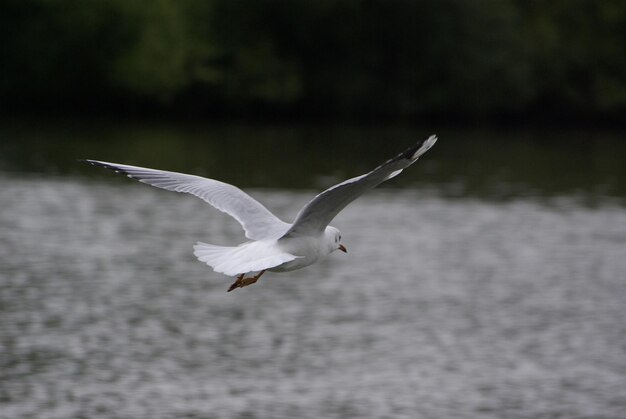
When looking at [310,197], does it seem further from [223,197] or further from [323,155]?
[223,197]

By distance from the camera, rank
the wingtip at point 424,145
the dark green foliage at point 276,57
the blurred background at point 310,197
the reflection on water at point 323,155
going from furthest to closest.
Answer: the dark green foliage at point 276,57, the reflection on water at point 323,155, the blurred background at point 310,197, the wingtip at point 424,145

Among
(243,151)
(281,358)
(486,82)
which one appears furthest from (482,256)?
(486,82)

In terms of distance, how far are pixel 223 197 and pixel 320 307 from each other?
11.3 metres

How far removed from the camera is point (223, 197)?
944 centimetres

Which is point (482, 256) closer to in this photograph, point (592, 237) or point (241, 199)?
point (592, 237)

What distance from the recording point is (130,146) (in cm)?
3794

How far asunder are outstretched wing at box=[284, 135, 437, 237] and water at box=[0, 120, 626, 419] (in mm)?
6513

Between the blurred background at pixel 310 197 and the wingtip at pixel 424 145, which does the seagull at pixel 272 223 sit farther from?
the blurred background at pixel 310 197

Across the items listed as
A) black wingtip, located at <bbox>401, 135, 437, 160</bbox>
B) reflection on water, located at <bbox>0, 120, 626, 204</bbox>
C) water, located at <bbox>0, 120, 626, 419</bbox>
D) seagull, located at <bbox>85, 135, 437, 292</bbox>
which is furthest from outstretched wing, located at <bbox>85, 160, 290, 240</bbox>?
reflection on water, located at <bbox>0, 120, 626, 204</bbox>

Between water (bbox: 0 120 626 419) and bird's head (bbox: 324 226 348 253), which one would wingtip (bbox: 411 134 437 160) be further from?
water (bbox: 0 120 626 419)

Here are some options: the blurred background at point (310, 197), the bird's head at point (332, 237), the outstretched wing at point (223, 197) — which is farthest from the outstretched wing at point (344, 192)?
the blurred background at point (310, 197)

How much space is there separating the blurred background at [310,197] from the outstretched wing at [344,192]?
21.7 ft

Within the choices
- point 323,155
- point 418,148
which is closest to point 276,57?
point 323,155

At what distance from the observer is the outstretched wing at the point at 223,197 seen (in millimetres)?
8789
